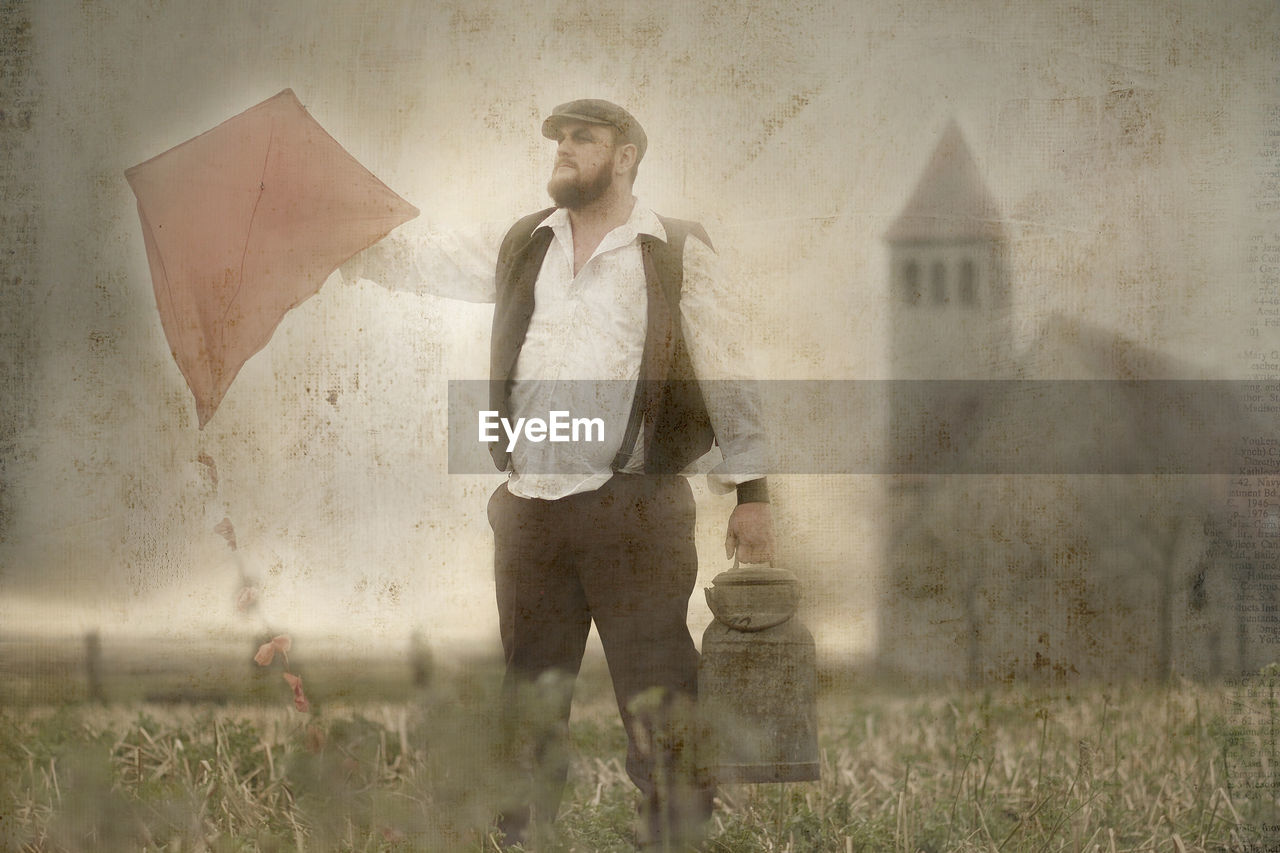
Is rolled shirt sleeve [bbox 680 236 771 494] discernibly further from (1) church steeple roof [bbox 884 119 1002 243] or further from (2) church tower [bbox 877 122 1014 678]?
(1) church steeple roof [bbox 884 119 1002 243]

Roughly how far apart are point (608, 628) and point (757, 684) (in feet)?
1.39

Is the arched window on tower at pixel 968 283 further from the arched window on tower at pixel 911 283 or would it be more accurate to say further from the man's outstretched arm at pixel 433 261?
the man's outstretched arm at pixel 433 261

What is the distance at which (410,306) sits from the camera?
9.21 ft

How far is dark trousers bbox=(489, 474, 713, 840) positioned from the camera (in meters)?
2.71

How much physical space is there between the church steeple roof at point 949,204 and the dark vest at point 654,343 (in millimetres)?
559

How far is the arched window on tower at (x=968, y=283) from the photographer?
9.02ft

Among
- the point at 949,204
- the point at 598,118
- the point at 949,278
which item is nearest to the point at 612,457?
the point at 598,118

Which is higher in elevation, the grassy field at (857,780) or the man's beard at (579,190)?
the man's beard at (579,190)

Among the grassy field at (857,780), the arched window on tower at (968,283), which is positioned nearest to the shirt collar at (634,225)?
the arched window on tower at (968,283)

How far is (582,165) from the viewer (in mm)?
2771

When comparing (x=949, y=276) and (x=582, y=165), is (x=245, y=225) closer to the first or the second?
(x=582, y=165)

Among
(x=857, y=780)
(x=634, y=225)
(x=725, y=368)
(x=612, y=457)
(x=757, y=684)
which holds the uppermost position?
(x=634, y=225)

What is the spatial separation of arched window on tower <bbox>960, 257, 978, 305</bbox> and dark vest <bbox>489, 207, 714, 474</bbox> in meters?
0.70

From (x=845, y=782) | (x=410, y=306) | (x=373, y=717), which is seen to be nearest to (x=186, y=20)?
(x=410, y=306)
